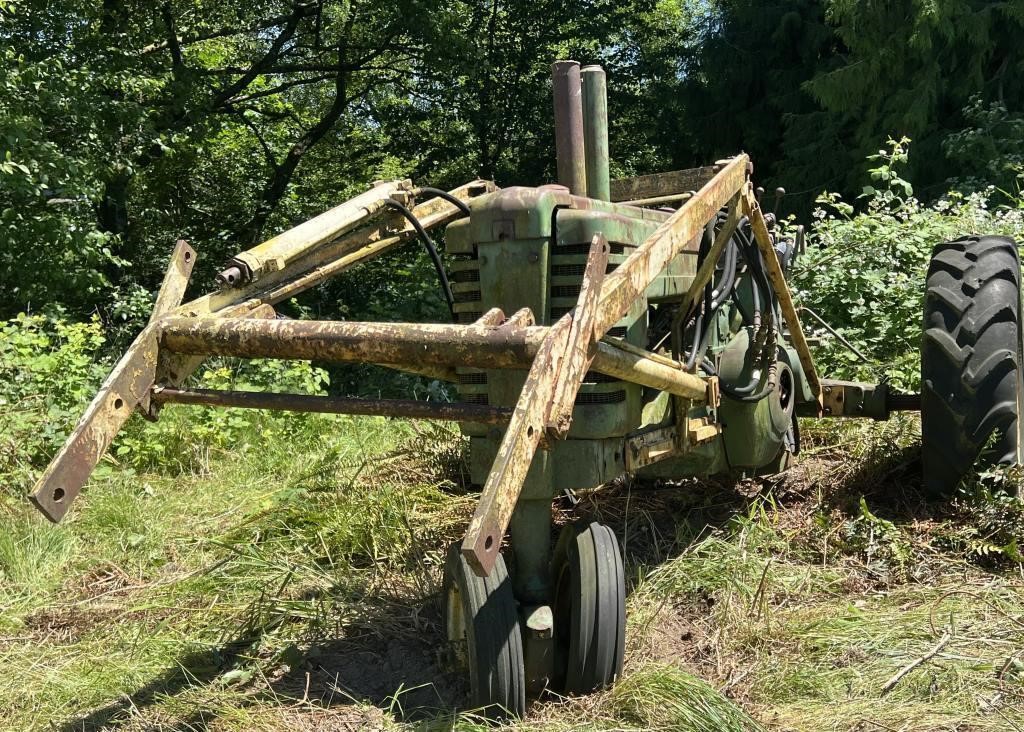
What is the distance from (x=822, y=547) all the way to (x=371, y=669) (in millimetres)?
1946

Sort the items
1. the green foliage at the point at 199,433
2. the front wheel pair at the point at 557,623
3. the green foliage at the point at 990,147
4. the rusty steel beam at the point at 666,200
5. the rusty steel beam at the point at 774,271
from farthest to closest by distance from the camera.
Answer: the green foliage at the point at 990,147 → the green foliage at the point at 199,433 → the rusty steel beam at the point at 666,200 → the rusty steel beam at the point at 774,271 → the front wheel pair at the point at 557,623

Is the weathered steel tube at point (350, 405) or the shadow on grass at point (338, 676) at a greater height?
the weathered steel tube at point (350, 405)

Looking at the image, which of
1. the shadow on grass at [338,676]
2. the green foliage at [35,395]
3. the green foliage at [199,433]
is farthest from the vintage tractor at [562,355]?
the green foliage at [35,395]

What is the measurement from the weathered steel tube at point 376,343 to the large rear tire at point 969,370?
5.94 feet

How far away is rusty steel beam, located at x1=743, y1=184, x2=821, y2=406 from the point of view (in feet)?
12.0

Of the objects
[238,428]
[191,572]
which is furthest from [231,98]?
[191,572]

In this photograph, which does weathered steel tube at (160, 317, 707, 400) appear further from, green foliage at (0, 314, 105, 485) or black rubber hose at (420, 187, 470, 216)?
green foliage at (0, 314, 105, 485)

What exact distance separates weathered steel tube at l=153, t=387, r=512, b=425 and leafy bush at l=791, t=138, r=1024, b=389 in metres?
3.92

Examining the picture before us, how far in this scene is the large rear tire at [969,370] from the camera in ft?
13.1

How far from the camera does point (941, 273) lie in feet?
14.5

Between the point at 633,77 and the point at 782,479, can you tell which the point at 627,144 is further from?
the point at 782,479

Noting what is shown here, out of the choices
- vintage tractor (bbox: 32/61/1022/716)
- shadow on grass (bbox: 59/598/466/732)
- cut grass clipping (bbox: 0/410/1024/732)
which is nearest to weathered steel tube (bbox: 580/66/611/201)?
vintage tractor (bbox: 32/61/1022/716)

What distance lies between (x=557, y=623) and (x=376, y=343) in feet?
3.93

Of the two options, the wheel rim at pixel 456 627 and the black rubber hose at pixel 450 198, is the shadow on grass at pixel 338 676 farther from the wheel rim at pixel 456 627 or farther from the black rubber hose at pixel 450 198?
the black rubber hose at pixel 450 198
